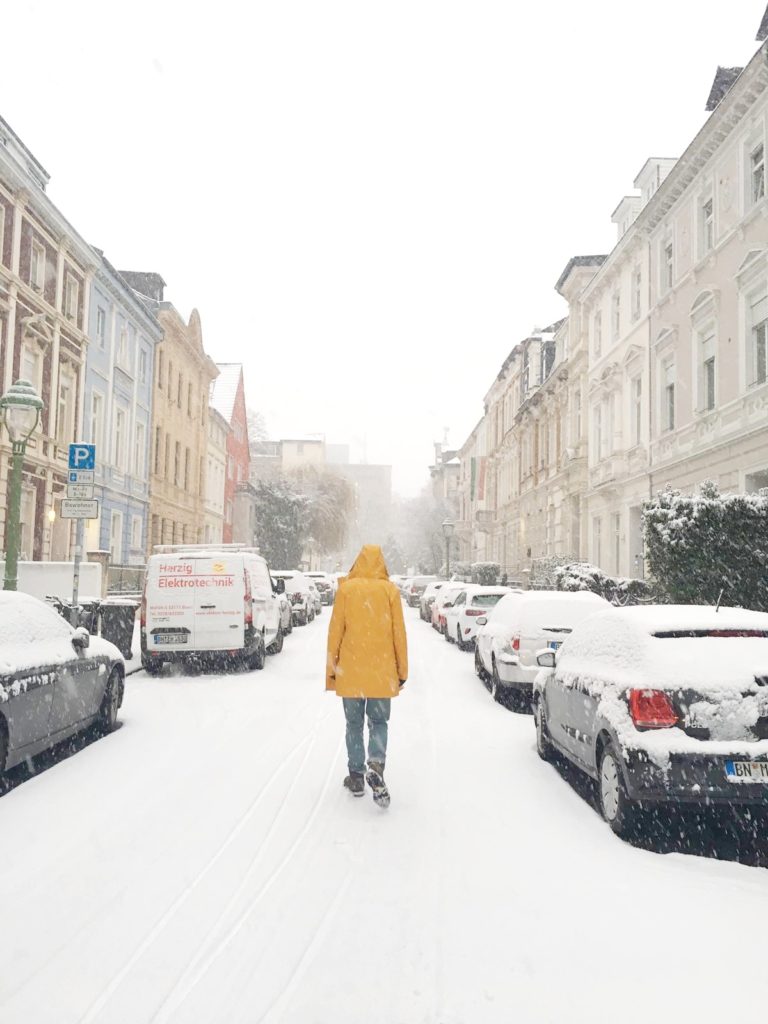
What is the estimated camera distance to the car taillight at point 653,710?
5449mm

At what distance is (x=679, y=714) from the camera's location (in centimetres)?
544

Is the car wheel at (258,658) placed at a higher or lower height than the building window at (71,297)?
lower

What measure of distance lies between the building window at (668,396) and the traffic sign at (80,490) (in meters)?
15.7

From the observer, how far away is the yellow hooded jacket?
21.0 feet

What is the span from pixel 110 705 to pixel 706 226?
1822 cm

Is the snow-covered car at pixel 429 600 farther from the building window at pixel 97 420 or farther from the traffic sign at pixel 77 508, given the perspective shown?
the traffic sign at pixel 77 508

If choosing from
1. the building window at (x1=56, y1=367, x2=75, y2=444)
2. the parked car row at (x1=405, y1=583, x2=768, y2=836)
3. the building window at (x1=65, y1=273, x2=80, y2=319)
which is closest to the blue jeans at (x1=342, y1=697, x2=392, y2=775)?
the parked car row at (x1=405, y1=583, x2=768, y2=836)

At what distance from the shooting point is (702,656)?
5648 millimetres

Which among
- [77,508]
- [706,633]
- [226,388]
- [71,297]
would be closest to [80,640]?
[77,508]

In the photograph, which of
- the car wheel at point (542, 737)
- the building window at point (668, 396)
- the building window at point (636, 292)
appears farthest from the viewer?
the building window at point (636, 292)

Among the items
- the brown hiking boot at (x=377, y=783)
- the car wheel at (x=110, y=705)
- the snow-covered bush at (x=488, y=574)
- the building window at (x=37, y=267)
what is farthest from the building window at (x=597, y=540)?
the brown hiking boot at (x=377, y=783)

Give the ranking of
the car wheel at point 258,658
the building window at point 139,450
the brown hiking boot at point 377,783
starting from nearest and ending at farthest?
the brown hiking boot at point 377,783 → the car wheel at point 258,658 → the building window at point 139,450

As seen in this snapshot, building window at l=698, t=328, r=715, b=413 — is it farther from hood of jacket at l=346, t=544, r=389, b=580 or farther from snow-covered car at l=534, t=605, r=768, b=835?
hood of jacket at l=346, t=544, r=389, b=580

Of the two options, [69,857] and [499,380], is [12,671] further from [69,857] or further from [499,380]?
[499,380]
